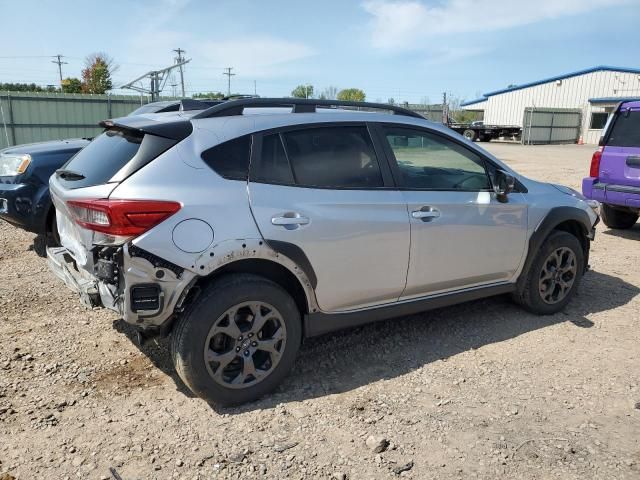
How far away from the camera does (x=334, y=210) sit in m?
3.33

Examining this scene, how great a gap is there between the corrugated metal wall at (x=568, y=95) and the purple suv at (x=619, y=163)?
32826mm

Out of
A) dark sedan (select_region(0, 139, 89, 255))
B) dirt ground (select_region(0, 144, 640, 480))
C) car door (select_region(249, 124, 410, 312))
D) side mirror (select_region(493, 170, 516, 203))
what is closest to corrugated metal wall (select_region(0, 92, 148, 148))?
dark sedan (select_region(0, 139, 89, 255))

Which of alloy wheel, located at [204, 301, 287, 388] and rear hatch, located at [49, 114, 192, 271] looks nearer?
rear hatch, located at [49, 114, 192, 271]

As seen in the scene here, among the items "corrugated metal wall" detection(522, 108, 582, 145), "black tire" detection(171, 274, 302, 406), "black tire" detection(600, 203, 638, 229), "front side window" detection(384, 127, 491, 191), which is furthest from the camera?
"corrugated metal wall" detection(522, 108, 582, 145)

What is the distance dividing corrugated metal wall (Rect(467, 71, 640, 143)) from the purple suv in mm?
32826

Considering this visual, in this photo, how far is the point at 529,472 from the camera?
2.69 meters

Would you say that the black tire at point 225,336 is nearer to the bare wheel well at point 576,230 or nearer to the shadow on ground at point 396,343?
the shadow on ground at point 396,343

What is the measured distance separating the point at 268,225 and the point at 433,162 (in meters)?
1.66

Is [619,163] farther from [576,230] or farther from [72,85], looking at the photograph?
[72,85]

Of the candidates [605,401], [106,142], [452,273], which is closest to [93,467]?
[106,142]

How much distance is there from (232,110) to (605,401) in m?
3.00

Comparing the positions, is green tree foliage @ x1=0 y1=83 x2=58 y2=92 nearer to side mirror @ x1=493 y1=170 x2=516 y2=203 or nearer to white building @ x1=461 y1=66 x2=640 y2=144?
white building @ x1=461 y1=66 x2=640 y2=144

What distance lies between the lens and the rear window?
311cm

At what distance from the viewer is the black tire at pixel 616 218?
27.3 feet
